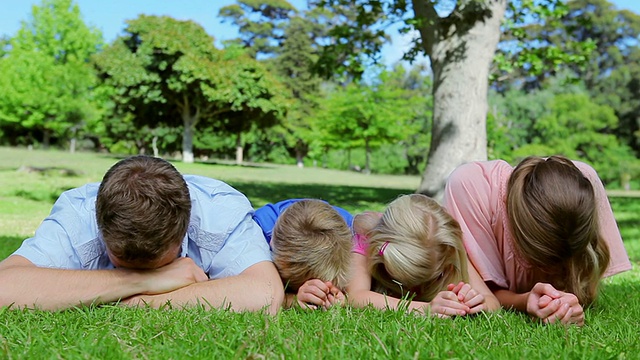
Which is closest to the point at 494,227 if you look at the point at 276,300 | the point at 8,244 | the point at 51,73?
the point at 276,300

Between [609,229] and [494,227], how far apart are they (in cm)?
56

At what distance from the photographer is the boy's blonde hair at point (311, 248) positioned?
319 cm

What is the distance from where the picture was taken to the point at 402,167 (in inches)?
1725

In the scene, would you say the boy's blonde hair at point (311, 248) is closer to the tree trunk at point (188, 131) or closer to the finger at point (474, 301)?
the finger at point (474, 301)

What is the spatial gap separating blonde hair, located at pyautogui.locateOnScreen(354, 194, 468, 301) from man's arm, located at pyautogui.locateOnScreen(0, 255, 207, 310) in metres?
0.94

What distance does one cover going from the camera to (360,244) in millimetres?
3461

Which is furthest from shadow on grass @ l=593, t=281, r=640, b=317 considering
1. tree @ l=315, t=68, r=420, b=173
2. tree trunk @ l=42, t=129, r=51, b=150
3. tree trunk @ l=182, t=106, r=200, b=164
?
tree trunk @ l=42, t=129, r=51, b=150

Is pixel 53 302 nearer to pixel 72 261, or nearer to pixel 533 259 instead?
pixel 72 261

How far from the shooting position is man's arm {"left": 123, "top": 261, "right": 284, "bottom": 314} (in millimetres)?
2877

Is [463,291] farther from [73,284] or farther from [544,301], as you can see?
[73,284]

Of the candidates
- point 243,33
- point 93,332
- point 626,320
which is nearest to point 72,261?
point 93,332

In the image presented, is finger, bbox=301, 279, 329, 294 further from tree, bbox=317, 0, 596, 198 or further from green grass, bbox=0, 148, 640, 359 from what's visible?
tree, bbox=317, 0, 596, 198

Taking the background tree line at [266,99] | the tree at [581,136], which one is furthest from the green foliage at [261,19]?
the tree at [581,136]

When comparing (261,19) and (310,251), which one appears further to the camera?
(261,19)
